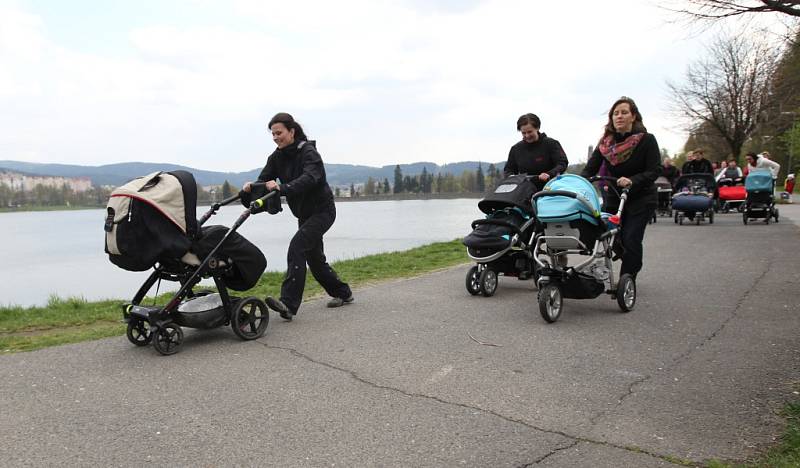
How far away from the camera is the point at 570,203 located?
18.9ft

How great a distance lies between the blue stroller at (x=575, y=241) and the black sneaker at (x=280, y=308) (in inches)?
98.2

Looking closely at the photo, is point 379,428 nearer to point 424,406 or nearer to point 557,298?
point 424,406

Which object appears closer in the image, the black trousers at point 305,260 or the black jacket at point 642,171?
the black trousers at point 305,260

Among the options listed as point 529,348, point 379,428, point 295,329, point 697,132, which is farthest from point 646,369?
point 697,132

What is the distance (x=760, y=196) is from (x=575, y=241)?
12.7 metres

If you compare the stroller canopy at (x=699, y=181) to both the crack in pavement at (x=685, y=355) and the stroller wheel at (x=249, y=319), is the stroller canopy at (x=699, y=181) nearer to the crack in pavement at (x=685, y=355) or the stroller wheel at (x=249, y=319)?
the crack in pavement at (x=685, y=355)

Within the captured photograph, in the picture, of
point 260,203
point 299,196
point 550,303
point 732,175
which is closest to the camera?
point 260,203

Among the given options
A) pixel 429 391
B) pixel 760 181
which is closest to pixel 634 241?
pixel 429 391

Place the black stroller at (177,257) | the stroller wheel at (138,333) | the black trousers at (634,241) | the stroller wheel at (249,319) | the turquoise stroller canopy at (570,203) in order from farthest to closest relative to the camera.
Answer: the black trousers at (634,241), the turquoise stroller canopy at (570,203), the stroller wheel at (249,319), the stroller wheel at (138,333), the black stroller at (177,257)

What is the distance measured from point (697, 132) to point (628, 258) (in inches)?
1382

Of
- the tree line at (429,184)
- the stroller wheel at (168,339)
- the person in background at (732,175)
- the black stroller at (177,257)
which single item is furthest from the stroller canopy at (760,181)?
the tree line at (429,184)

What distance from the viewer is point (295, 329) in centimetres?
562

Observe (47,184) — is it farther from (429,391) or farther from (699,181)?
(429,391)

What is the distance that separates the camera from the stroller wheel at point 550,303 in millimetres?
5535
